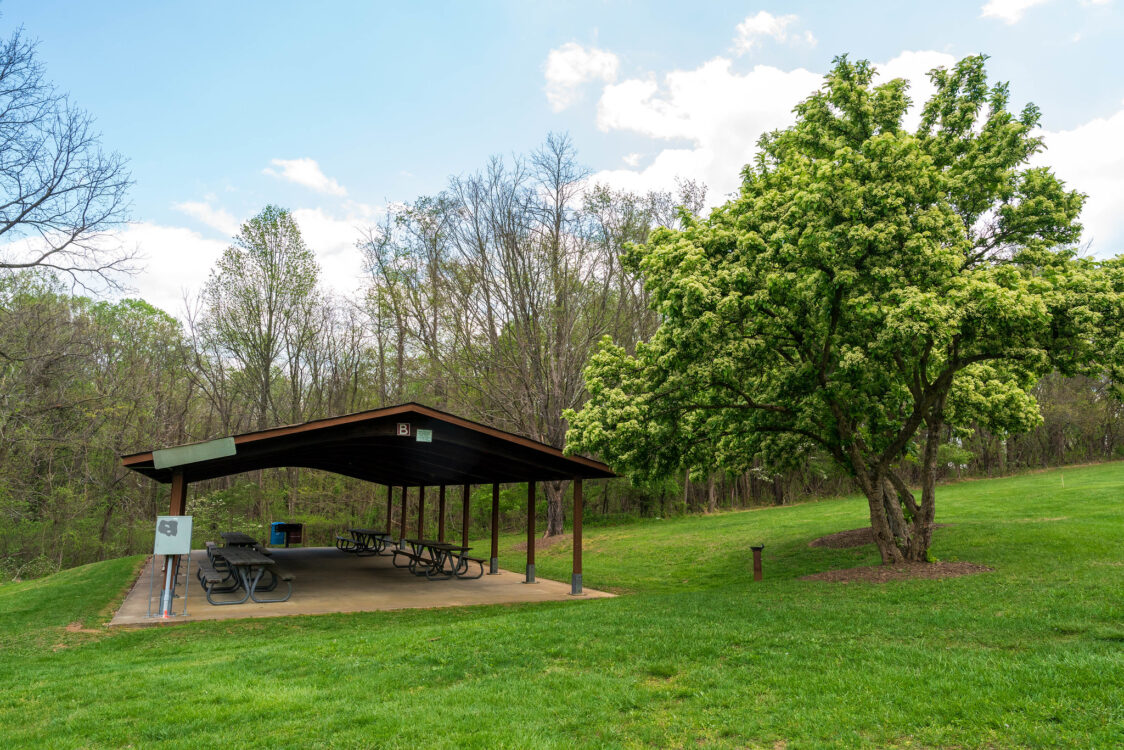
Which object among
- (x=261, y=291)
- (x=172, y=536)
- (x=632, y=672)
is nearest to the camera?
(x=632, y=672)

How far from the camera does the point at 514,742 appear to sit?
3.92m

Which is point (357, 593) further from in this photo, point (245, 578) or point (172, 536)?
point (172, 536)

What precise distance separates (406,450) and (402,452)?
0.42 meters

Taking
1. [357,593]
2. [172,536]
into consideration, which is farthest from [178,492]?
[357,593]

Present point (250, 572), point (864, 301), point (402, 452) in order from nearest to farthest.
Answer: point (864, 301) → point (250, 572) → point (402, 452)

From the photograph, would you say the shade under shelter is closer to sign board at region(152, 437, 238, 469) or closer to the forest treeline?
sign board at region(152, 437, 238, 469)

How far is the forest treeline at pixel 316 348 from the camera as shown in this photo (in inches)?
841

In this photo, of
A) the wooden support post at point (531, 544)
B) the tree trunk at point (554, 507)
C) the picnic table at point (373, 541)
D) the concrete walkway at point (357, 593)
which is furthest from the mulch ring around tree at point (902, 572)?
the tree trunk at point (554, 507)

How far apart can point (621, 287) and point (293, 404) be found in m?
15.7

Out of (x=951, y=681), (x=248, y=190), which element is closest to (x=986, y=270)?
(x=951, y=681)

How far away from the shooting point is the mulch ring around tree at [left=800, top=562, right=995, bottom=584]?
9516mm

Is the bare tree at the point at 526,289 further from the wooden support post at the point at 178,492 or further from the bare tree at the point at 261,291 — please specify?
the wooden support post at the point at 178,492

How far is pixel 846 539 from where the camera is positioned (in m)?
14.4

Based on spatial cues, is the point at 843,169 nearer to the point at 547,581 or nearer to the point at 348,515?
the point at 547,581
